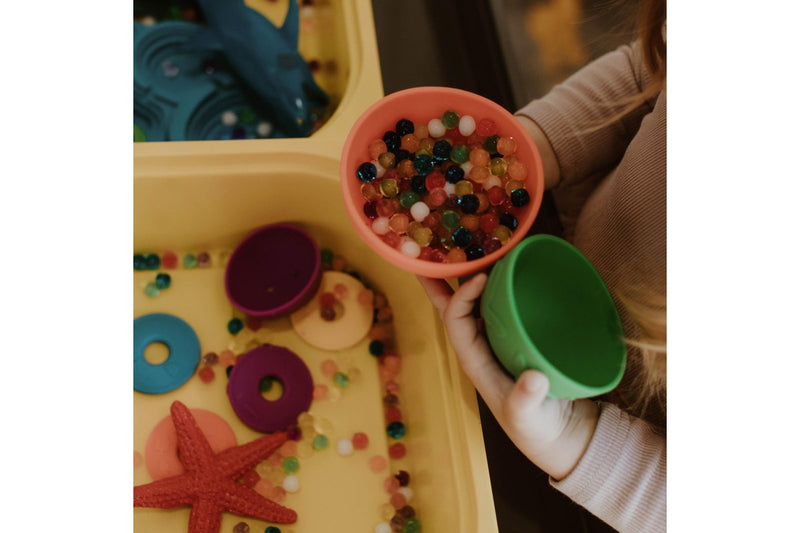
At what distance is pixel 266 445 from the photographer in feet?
2.66

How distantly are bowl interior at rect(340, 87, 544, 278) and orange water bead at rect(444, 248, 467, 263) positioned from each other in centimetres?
3

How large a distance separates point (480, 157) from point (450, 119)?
54mm

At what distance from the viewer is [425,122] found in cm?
75

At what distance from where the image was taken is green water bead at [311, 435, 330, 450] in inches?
33.8

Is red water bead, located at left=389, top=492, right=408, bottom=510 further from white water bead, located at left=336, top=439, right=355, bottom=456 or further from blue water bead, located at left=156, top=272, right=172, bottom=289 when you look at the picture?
blue water bead, located at left=156, top=272, right=172, bottom=289

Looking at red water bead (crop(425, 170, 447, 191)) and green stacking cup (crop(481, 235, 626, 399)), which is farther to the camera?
red water bead (crop(425, 170, 447, 191))

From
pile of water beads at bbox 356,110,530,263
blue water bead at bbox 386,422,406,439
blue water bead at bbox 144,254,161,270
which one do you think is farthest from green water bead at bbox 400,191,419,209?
blue water bead at bbox 144,254,161,270

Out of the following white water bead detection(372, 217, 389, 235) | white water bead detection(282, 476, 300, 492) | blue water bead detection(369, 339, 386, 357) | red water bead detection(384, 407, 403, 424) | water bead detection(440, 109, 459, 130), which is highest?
water bead detection(440, 109, 459, 130)

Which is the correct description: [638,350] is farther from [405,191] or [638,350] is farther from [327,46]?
[327,46]

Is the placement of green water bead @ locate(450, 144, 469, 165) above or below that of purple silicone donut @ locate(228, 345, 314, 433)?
above

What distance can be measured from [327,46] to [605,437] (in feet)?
2.62

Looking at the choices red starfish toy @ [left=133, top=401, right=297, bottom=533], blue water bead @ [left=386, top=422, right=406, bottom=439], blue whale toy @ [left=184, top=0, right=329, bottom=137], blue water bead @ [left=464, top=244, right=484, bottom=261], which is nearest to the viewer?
blue water bead @ [left=464, top=244, right=484, bottom=261]

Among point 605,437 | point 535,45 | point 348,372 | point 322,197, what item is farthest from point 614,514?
point 535,45

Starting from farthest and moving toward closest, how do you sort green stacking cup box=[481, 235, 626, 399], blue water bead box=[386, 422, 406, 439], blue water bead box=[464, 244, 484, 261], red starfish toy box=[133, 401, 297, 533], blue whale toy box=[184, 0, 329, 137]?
1. blue whale toy box=[184, 0, 329, 137]
2. blue water bead box=[386, 422, 406, 439]
3. red starfish toy box=[133, 401, 297, 533]
4. blue water bead box=[464, 244, 484, 261]
5. green stacking cup box=[481, 235, 626, 399]
